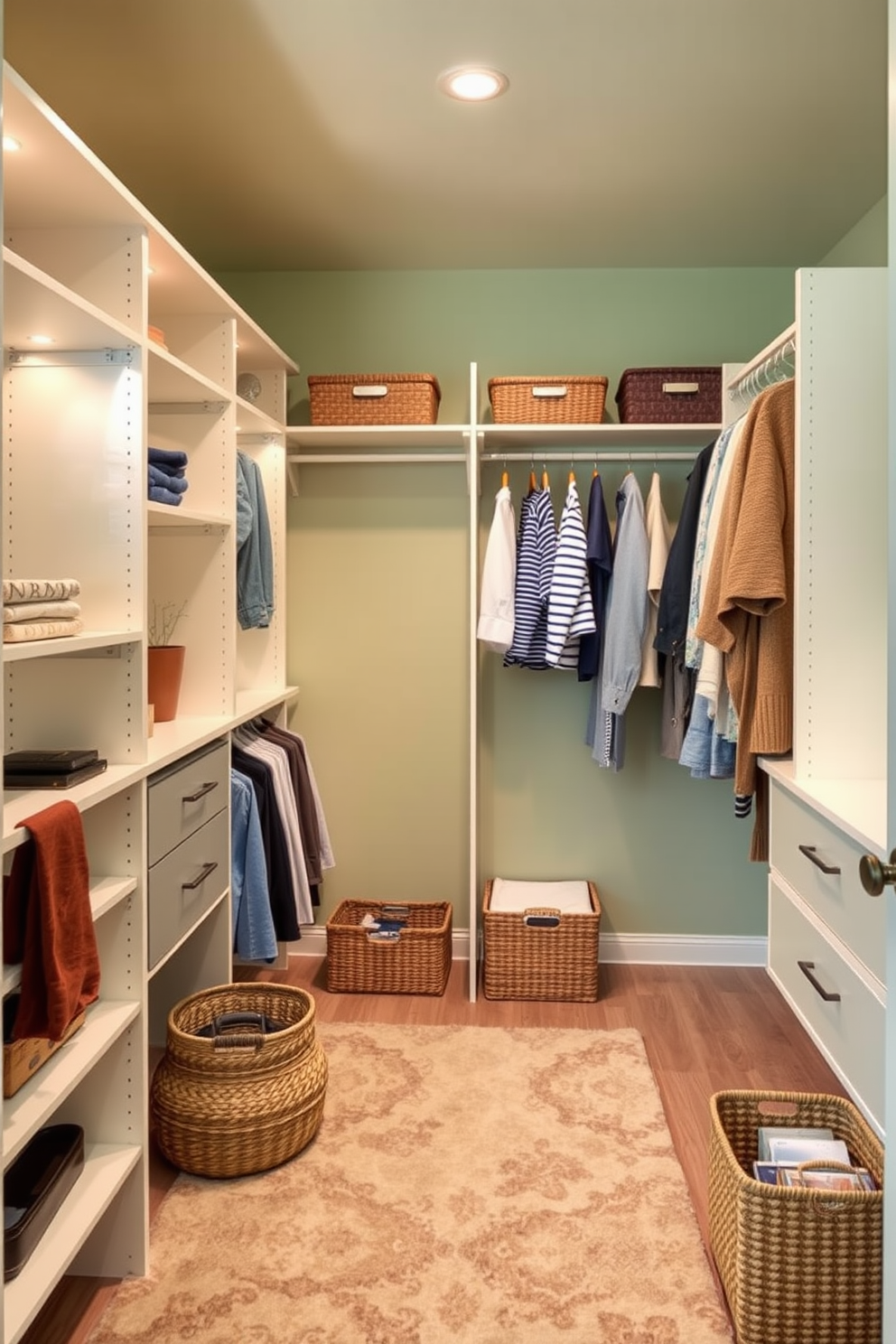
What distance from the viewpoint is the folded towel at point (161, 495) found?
2.35 metres

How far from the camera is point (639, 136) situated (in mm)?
2656

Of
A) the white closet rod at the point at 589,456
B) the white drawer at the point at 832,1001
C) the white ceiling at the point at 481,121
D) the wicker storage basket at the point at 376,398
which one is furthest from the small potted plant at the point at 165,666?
the white drawer at the point at 832,1001

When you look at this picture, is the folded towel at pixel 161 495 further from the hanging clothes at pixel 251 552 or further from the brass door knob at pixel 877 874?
the brass door knob at pixel 877 874

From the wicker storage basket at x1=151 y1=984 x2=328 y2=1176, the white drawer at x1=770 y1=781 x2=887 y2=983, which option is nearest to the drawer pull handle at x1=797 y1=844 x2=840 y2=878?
the white drawer at x1=770 y1=781 x2=887 y2=983

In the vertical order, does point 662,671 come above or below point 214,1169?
above

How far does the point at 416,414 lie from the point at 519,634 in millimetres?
814

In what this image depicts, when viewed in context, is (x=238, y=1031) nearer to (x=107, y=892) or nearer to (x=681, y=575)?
(x=107, y=892)

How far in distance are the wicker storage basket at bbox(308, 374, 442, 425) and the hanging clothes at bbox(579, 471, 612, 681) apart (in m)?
0.63

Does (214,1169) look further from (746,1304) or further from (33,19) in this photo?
(33,19)

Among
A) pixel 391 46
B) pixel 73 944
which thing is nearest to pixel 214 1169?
pixel 73 944

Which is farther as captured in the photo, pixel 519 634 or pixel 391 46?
pixel 519 634

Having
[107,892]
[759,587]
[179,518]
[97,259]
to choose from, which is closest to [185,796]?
[107,892]

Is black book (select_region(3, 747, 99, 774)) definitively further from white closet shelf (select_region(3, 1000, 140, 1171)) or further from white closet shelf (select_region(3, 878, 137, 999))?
white closet shelf (select_region(3, 1000, 140, 1171))

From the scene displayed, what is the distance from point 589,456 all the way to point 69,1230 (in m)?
2.79
